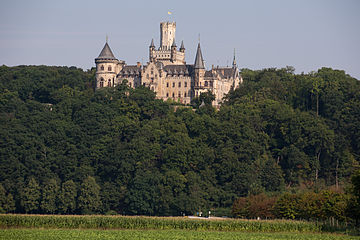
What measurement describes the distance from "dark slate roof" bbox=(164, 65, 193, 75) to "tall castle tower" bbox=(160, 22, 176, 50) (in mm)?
10145

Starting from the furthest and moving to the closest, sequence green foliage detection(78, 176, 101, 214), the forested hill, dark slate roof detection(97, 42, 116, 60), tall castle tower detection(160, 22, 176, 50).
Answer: tall castle tower detection(160, 22, 176, 50) < dark slate roof detection(97, 42, 116, 60) < the forested hill < green foliage detection(78, 176, 101, 214)

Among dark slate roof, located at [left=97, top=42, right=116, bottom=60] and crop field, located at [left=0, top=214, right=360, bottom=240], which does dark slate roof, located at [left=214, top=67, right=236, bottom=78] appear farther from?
crop field, located at [left=0, top=214, right=360, bottom=240]

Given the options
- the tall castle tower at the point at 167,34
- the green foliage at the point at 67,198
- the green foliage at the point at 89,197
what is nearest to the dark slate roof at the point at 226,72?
the tall castle tower at the point at 167,34

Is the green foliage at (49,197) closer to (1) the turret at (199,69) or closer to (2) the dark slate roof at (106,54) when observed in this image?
(1) the turret at (199,69)

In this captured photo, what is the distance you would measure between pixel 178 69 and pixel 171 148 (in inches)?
1193

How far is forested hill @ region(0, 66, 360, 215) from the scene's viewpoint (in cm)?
9881

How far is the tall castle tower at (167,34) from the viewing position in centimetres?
14425

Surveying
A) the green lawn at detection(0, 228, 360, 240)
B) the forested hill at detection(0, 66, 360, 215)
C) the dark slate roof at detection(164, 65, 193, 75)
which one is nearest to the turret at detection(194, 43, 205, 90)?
the dark slate roof at detection(164, 65, 193, 75)

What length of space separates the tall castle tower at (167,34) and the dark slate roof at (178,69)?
10.1m

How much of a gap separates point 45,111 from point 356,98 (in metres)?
43.2

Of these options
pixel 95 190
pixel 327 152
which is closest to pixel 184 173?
pixel 95 190

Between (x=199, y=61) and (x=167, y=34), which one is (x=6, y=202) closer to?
(x=199, y=61)

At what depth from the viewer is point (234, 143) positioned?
354 ft

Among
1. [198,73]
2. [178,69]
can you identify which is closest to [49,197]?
[198,73]
